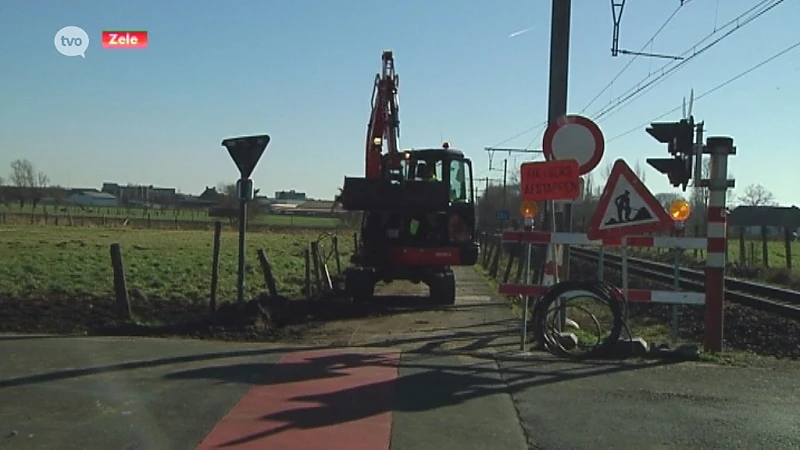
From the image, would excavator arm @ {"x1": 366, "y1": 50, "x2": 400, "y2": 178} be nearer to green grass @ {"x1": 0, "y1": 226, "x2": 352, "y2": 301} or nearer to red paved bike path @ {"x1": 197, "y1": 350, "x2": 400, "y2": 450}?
green grass @ {"x1": 0, "y1": 226, "x2": 352, "y2": 301}

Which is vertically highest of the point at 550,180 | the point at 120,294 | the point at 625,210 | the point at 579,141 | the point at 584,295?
the point at 579,141

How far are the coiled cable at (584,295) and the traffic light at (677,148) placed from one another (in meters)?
1.68

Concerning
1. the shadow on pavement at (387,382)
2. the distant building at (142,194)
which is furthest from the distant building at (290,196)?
the shadow on pavement at (387,382)

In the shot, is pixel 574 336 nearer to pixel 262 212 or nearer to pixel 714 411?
pixel 714 411

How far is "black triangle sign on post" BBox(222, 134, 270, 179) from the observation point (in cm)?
1274

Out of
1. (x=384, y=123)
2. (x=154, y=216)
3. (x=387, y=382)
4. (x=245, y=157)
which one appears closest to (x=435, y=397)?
(x=387, y=382)

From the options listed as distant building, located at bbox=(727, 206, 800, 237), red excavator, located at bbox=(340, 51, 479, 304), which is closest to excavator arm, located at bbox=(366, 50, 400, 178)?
red excavator, located at bbox=(340, 51, 479, 304)

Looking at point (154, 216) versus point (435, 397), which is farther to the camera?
point (154, 216)

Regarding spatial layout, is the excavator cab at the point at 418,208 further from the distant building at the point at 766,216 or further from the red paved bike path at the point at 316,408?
the distant building at the point at 766,216

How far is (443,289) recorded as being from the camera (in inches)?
727

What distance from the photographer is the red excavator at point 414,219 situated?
61.3ft

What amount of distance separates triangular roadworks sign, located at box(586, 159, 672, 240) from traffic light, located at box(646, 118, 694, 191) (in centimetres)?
95

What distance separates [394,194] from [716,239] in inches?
374

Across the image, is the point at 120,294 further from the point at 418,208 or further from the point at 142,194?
the point at 142,194
